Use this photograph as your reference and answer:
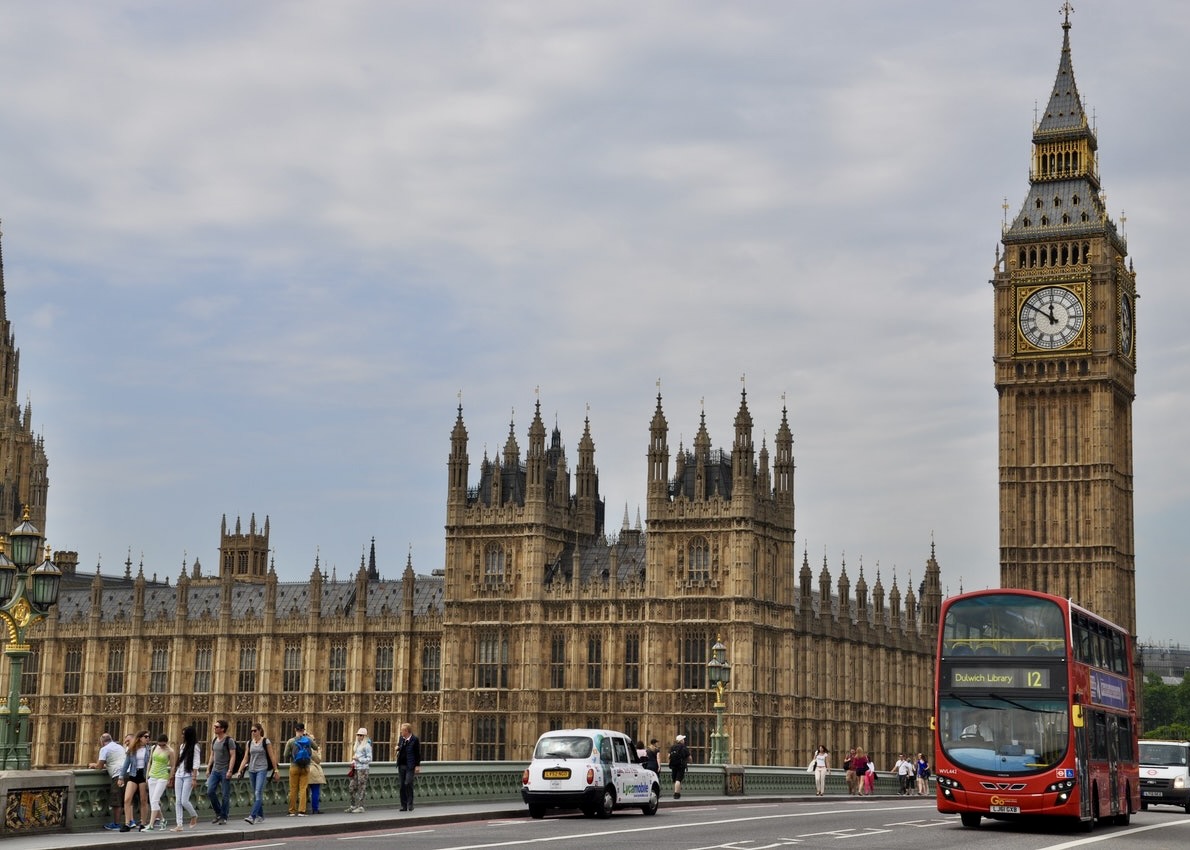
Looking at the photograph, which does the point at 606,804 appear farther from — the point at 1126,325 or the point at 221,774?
the point at 1126,325

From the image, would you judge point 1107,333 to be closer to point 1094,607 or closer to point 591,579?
point 1094,607

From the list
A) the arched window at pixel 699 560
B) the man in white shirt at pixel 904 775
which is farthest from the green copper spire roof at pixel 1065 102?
the man in white shirt at pixel 904 775

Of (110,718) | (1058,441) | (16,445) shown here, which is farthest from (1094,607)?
(16,445)

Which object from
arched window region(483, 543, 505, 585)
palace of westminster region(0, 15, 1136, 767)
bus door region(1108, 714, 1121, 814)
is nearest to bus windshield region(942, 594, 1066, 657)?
bus door region(1108, 714, 1121, 814)

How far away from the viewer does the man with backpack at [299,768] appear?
1368 inches

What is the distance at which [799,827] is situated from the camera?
34594 mm

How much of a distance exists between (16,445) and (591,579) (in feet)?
164

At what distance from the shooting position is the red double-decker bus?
108 ft

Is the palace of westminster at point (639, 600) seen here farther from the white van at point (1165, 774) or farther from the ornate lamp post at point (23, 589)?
the ornate lamp post at point (23, 589)

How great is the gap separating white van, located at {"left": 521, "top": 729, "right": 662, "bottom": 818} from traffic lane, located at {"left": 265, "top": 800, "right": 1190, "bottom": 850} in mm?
425

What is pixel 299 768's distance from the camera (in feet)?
115

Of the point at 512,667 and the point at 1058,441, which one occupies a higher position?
the point at 1058,441

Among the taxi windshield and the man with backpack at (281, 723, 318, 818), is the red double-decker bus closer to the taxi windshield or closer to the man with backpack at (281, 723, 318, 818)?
the taxi windshield

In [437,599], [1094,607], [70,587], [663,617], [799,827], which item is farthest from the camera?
[70,587]
